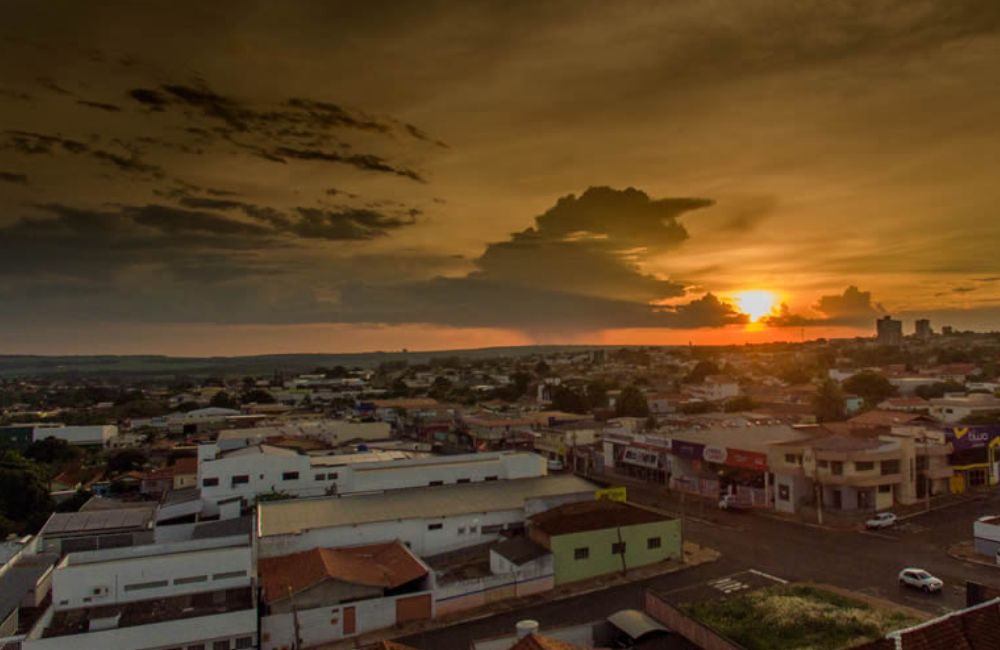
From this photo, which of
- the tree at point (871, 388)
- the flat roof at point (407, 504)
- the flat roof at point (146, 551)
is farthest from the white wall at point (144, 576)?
the tree at point (871, 388)

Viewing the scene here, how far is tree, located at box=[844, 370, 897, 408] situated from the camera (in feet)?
259

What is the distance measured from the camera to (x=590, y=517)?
28578 mm

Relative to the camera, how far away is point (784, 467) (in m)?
35.6

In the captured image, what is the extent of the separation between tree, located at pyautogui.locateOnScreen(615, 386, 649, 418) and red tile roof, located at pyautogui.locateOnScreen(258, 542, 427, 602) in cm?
5024

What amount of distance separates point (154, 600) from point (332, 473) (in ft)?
56.2

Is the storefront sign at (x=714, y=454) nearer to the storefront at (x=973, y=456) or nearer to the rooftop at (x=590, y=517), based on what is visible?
the rooftop at (x=590, y=517)

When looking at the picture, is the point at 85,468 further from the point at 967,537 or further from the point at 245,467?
the point at 967,537

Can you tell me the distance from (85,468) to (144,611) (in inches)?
1686

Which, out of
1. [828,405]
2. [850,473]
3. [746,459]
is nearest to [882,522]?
[850,473]

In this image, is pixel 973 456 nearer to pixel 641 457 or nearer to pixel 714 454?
pixel 714 454

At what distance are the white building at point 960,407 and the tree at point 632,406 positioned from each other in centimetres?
2627

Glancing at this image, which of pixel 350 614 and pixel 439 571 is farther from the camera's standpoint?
pixel 439 571

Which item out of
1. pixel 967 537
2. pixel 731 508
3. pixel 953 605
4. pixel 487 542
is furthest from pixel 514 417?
pixel 953 605

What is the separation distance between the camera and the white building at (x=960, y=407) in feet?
195
